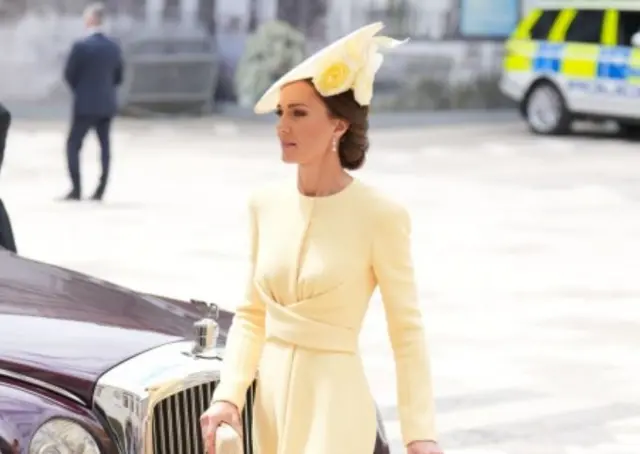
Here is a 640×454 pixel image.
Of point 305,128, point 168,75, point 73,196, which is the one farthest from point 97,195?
point 305,128

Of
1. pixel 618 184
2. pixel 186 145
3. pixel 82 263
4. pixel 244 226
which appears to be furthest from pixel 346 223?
pixel 186 145

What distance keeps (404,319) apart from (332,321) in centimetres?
14

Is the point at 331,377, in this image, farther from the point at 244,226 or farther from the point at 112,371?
the point at 244,226

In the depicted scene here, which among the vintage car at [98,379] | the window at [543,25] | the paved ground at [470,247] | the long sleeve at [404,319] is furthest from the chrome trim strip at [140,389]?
the window at [543,25]

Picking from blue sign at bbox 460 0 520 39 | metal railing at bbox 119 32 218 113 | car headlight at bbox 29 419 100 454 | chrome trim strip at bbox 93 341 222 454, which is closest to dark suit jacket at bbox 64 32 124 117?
metal railing at bbox 119 32 218 113

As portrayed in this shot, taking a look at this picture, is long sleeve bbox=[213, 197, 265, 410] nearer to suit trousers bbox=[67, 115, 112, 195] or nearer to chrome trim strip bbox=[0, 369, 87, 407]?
chrome trim strip bbox=[0, 369, 87, 407]

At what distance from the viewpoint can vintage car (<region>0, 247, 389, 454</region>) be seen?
3.74 meters

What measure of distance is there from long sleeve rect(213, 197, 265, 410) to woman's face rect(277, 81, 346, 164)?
0.16 m

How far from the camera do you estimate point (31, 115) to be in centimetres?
2398

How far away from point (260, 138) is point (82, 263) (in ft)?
36.8

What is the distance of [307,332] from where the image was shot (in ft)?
11.1

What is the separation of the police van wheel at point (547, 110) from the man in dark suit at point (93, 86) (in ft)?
30.0

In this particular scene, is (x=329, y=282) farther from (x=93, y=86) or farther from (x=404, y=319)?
(x=93, y=86)

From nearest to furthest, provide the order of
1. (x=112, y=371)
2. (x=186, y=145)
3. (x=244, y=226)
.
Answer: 1. (x=112, y=371)
2. (x=244, y=226)
3. (x=186, y=145)
